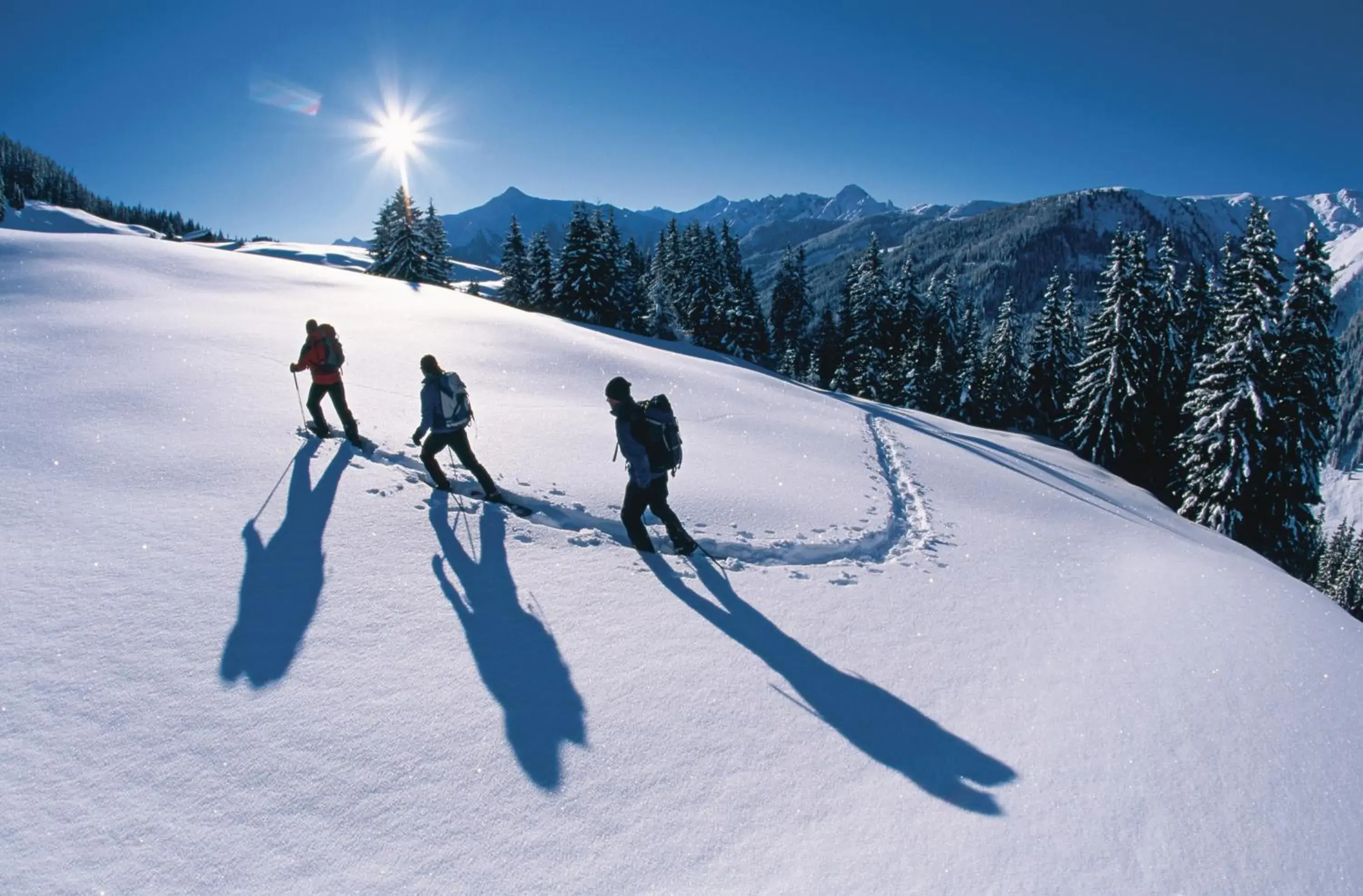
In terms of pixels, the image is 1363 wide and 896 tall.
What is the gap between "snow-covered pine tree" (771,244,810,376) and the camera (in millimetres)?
59562

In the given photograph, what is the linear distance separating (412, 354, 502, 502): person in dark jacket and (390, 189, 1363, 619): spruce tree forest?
2738 centimetres

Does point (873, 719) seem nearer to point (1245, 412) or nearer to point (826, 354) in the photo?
point (1245, 412)

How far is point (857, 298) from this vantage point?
49.8 m

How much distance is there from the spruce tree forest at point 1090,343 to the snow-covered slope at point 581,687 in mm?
19256

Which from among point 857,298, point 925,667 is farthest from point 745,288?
point 925,667

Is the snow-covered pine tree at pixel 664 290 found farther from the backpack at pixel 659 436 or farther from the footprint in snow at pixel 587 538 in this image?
Answer: the backpack at pixel 659 436

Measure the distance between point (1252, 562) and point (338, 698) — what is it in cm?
1396

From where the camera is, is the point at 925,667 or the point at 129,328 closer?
the point at 925,667

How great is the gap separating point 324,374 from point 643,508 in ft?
15.8

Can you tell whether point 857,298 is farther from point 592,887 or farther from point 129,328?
point 592,887

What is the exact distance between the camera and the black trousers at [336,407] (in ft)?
26.0

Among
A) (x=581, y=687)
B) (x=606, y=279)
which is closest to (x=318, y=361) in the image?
(x=581, y=687)

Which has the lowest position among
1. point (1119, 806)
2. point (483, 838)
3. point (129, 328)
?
point (483, 838)

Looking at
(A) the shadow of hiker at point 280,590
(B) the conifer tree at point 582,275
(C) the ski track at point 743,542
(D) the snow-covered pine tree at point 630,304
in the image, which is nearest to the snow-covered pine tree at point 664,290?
(D) the snow-covered pine tree at point 630,304
